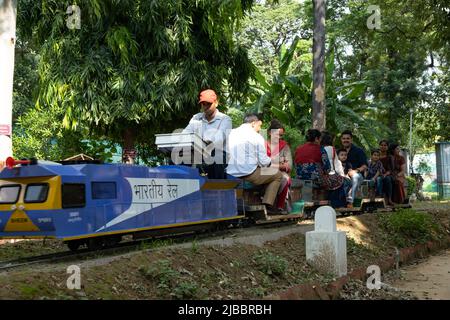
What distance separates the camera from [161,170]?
8234mm

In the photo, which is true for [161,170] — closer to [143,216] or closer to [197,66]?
[143,216]

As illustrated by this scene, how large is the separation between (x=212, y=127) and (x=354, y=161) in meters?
5.20

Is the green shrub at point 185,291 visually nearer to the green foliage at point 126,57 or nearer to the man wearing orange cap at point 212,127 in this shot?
the man wearing orange cap at point 212,127

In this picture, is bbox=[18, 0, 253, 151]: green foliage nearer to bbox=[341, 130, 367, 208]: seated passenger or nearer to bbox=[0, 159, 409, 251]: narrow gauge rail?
bbox=[341, 130, 367, 208]: seated passenger

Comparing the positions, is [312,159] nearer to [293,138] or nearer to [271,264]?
[271,264]

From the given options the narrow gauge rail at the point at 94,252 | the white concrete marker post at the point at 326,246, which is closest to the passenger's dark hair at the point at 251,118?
the narrow gauge rail at the point at 94,252

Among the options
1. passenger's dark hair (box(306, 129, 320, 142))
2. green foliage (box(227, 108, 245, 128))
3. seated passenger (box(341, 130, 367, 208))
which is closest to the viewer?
passenger's dark hair (box(306, 129, 320, 142))

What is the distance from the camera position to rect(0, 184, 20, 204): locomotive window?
6.95 m

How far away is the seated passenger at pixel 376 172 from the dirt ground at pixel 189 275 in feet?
19.2

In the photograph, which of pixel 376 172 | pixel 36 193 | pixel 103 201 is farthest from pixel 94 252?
pixel 376 172

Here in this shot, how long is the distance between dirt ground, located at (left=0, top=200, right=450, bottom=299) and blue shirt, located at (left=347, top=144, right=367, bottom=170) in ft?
15.9

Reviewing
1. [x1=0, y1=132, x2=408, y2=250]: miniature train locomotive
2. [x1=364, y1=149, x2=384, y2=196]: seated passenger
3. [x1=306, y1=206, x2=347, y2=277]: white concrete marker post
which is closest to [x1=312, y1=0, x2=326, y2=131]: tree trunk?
[x1=364, y1=149, x2=384, y2=196]: seated passenger
